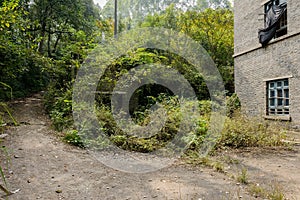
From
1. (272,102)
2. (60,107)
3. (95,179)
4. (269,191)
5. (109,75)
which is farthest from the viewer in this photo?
(272,102)

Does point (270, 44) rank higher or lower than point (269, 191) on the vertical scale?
higher

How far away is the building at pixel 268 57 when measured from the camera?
7.96 meters

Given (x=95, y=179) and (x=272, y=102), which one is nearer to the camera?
(x=95, y=179)

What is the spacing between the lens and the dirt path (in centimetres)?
285

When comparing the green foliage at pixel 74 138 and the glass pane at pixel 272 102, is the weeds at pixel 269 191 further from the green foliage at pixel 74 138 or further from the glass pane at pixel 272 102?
the glass pane at pixel 272 102

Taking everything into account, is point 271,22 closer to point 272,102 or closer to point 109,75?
point 272,102

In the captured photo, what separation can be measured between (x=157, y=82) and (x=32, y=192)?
21.8 ft

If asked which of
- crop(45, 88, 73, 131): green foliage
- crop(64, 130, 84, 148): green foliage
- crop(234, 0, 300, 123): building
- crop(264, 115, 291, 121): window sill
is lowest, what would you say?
crop(64, 130, 84, 148): green foliage

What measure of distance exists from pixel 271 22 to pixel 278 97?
2.70 metres

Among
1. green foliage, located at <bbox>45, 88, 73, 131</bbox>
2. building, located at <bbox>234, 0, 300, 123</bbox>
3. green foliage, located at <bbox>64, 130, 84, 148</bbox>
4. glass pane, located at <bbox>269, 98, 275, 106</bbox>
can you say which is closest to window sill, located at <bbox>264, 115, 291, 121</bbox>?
building, located at <bbox>234, 0, 300, 123</bbox>

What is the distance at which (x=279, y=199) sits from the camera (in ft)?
8.63

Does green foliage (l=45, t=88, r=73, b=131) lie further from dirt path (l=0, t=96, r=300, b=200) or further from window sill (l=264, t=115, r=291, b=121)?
window sill (l=264, t=115, r=291, b=121)

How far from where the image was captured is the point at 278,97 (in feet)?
28.6

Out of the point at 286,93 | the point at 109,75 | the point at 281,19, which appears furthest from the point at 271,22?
the point at 109,75
